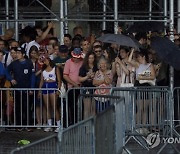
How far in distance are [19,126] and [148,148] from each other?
2.84 meters

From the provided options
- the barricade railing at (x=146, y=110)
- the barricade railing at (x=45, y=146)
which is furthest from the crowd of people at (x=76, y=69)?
the barricade railing at (x=45, y=146)

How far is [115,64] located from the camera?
617 inches

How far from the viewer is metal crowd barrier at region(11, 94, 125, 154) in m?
7.72

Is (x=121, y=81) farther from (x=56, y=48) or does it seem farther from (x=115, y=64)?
(x=56, y=48)

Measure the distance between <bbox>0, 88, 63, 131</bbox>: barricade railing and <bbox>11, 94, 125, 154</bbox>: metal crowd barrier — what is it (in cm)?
350

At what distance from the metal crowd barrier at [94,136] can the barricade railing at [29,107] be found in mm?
3501

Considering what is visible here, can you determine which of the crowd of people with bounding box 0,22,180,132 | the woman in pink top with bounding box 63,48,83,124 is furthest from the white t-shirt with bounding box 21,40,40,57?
the woman in pink top with bounding box 63,48,83,124

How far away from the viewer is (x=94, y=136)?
369 inches

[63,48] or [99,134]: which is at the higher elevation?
[63,48]

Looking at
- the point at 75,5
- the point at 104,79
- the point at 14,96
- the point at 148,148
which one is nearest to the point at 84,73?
the point at 104,79

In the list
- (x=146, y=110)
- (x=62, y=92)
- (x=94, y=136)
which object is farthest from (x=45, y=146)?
(x=62, y=92)

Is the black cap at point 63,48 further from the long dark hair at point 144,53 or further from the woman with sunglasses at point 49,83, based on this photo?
the long dark hair at point 144,53

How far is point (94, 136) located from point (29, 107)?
6543 millimetres

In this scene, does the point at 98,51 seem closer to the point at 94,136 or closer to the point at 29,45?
the point at 29,45
